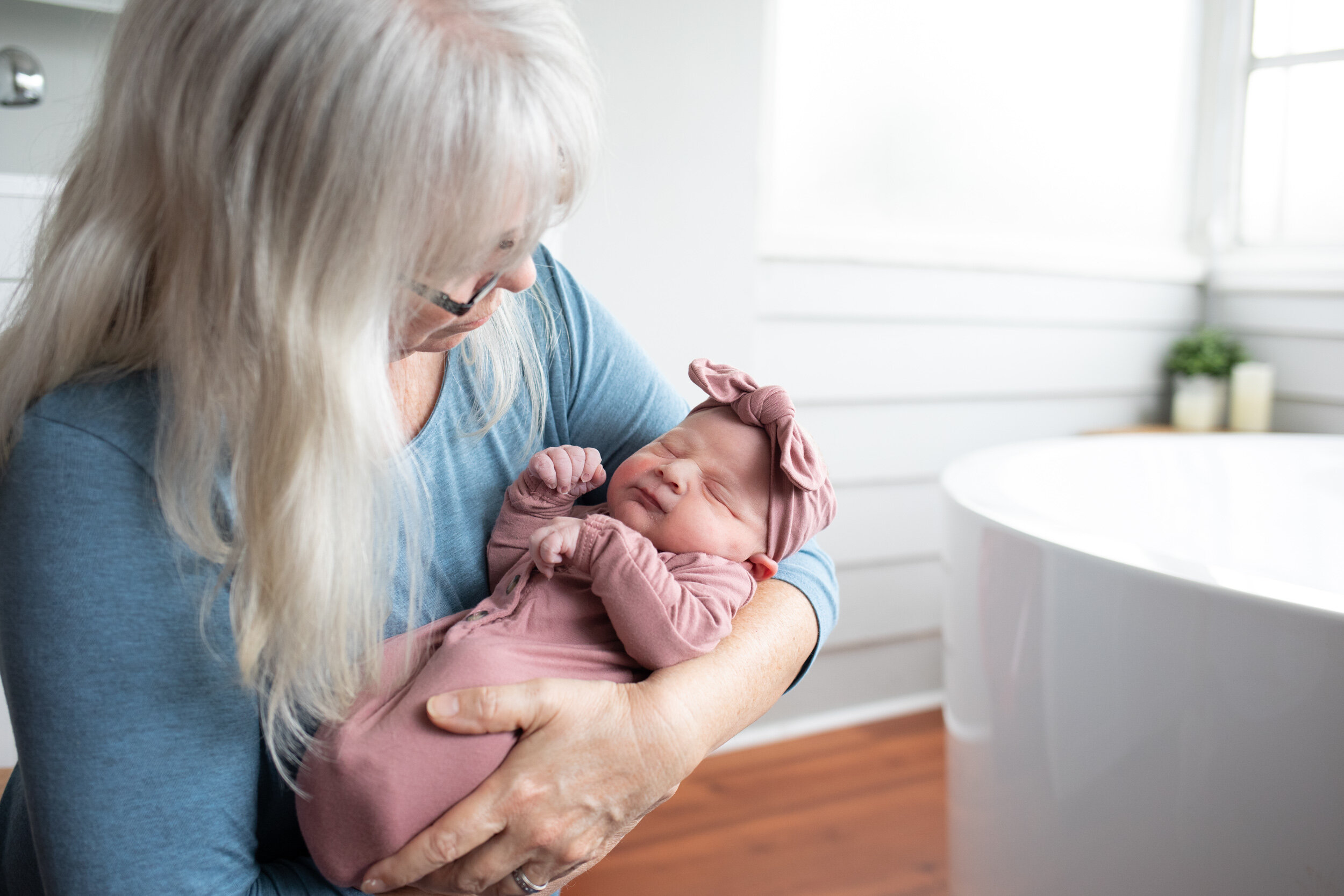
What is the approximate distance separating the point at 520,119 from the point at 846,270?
1.69m

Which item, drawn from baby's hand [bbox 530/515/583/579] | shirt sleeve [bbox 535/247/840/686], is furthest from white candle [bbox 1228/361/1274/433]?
baby's hand [bbox 530/515/583/579]

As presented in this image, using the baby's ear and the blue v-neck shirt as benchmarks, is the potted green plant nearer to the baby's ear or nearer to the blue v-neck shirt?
the baby's ear

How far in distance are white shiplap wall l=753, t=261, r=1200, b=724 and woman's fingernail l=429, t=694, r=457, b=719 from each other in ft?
4.94

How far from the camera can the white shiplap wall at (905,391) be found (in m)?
2.23

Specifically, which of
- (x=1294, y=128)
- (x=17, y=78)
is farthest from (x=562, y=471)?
(x=1294, y=128)

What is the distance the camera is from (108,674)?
0.65 meters

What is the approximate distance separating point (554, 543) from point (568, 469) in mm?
115

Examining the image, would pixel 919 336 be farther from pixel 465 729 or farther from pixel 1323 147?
pixel 465 729

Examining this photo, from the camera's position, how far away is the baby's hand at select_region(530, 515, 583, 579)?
31.6 inches

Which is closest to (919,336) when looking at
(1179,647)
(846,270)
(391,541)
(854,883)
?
(846,270)

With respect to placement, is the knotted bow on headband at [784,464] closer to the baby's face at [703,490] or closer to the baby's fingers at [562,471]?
the baby's face at [703,490]

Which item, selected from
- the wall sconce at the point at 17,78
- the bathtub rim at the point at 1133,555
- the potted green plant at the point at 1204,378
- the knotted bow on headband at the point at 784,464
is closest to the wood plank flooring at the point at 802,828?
the bathtub rim at the point at 1133,555

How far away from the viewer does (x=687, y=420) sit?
0.99m

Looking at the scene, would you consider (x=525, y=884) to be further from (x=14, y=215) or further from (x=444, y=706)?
(x=14, y=215)
